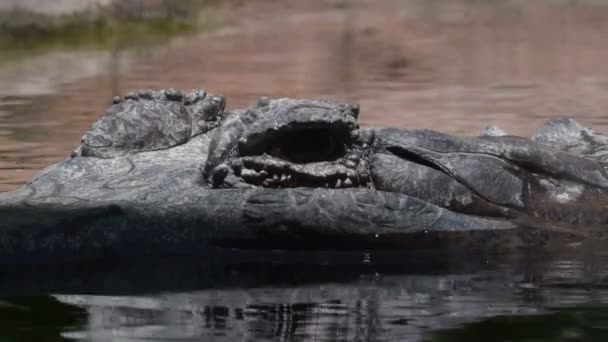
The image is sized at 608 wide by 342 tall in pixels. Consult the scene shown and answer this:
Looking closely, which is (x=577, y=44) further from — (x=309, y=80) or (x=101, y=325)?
(x=101, y=325)

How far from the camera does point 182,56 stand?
55.4ft

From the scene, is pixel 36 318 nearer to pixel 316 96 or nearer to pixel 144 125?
pixel 144 125

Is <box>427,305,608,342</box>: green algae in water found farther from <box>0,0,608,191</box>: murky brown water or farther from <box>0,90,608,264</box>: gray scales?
<box>0,0,608,191</box>: murky brown water

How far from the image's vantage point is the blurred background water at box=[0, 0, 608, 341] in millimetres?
3939

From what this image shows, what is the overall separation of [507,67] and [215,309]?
11.5m

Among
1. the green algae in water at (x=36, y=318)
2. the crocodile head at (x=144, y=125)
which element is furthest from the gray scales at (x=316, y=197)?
the green algae in water at (x=36, y=318)

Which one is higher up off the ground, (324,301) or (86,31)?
(86,31)

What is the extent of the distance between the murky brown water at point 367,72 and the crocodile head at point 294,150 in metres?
2.62

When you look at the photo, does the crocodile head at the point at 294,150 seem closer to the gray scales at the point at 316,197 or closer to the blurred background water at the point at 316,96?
the gray scales at the point at 316,197

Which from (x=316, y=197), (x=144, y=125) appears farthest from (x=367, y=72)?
(x=316, y=197)

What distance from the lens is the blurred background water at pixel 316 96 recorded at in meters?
3.94

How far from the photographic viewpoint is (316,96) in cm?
1259

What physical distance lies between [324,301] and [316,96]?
8.45m

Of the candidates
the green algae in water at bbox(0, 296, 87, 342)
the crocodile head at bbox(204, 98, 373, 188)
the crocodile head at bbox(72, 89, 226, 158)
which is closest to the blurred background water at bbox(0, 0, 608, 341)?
the green algae in water at bbox(0, 296, 87, 342)
